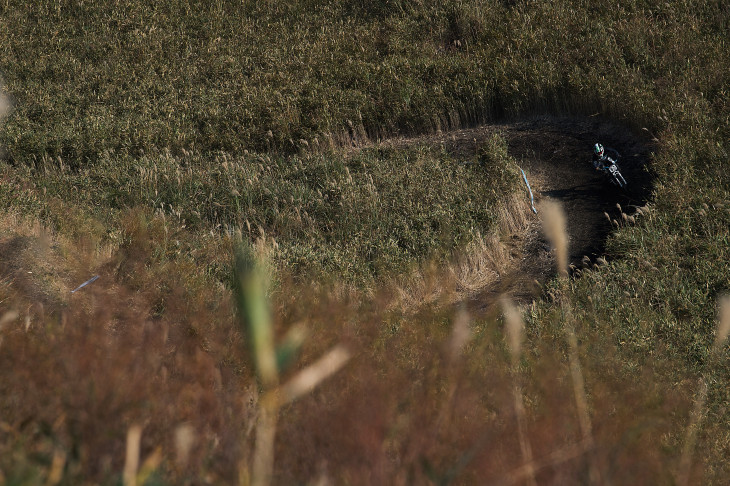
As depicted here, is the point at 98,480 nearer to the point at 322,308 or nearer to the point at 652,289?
the point at 322,308

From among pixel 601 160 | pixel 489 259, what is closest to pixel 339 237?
pixel 489 259

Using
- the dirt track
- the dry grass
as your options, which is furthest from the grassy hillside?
the dirt track

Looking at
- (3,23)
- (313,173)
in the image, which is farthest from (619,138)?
(3,23)

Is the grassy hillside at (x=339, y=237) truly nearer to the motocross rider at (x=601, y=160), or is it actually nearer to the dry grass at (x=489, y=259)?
the dry grass at (x=489, y=259)

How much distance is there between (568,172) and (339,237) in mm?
4416

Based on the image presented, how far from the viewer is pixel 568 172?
475 inches

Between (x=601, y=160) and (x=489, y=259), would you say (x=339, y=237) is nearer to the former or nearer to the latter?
(x=489, y=259)

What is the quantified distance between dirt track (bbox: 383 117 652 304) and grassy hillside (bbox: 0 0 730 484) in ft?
1.35

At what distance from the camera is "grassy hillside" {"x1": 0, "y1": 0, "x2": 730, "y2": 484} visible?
2.74m

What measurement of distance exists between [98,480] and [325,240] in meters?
8.36

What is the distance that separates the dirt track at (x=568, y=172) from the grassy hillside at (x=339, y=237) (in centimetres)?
41

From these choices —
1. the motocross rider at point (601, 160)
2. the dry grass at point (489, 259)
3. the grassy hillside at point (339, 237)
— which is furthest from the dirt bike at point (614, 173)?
the dry grass at point (489, 259)

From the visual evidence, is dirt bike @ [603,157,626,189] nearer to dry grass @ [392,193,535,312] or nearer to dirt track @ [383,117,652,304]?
dirt track @ [383,117,652,304]

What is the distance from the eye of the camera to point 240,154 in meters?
14.1
